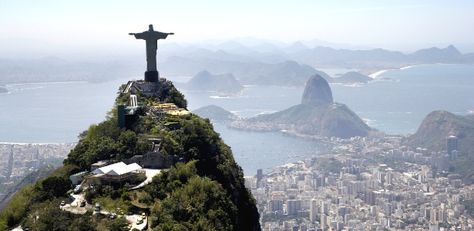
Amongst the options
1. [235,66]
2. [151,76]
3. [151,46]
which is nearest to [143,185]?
[151,46]

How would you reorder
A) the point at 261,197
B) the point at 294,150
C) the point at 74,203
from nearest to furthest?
the point at 74,203, the point at 261,197, the point at 294,150

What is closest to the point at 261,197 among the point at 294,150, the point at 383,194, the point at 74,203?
the point at 383,194

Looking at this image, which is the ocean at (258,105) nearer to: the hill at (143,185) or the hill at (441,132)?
the hill at (441,132)

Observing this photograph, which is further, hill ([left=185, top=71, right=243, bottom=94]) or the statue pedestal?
hill ([left=185, top=71, right=243, bottom=94])

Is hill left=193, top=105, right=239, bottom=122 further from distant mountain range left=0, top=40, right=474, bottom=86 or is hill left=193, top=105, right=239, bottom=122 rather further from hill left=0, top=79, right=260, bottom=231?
hill left=0, top=79, right=260, bottom=231

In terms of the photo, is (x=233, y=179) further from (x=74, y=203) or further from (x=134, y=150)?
(x=74, y=203)

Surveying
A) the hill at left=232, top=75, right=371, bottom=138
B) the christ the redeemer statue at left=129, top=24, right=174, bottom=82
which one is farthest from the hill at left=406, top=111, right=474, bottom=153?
the christ the redeemer statue at left=129, top=24, right=174, bottom=82
